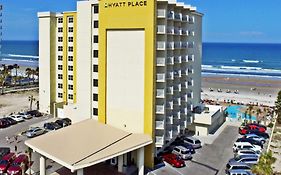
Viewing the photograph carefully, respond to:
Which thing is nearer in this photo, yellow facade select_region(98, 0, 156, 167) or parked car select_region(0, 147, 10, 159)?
yellow facade select_region(98, 0, 156, 167)

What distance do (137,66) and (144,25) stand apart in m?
3.74

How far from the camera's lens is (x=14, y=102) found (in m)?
60.8

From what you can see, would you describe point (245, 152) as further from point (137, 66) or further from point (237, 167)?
point (137, 66)

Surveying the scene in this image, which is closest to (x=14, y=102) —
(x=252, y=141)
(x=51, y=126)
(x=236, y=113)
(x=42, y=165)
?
(x=51, y=126)

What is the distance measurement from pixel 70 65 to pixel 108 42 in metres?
18.6

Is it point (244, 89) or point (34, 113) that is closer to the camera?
point (34, 113)

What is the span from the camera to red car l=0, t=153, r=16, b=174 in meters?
30.0

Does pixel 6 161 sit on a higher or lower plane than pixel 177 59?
lower

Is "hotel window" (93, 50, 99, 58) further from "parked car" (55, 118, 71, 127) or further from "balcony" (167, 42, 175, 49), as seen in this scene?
"parked car" (55, 118, 71, 127)

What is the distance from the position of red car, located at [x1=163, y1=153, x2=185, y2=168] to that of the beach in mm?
38925

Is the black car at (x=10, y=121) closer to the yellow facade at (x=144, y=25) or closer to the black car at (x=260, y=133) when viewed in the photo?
the yellow facade at (x=144, y=25)

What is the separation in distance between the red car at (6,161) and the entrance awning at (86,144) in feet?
14.2

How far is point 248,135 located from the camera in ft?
135

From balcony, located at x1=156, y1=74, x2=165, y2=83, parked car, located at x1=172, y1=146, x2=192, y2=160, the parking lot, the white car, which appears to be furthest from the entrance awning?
the white car
